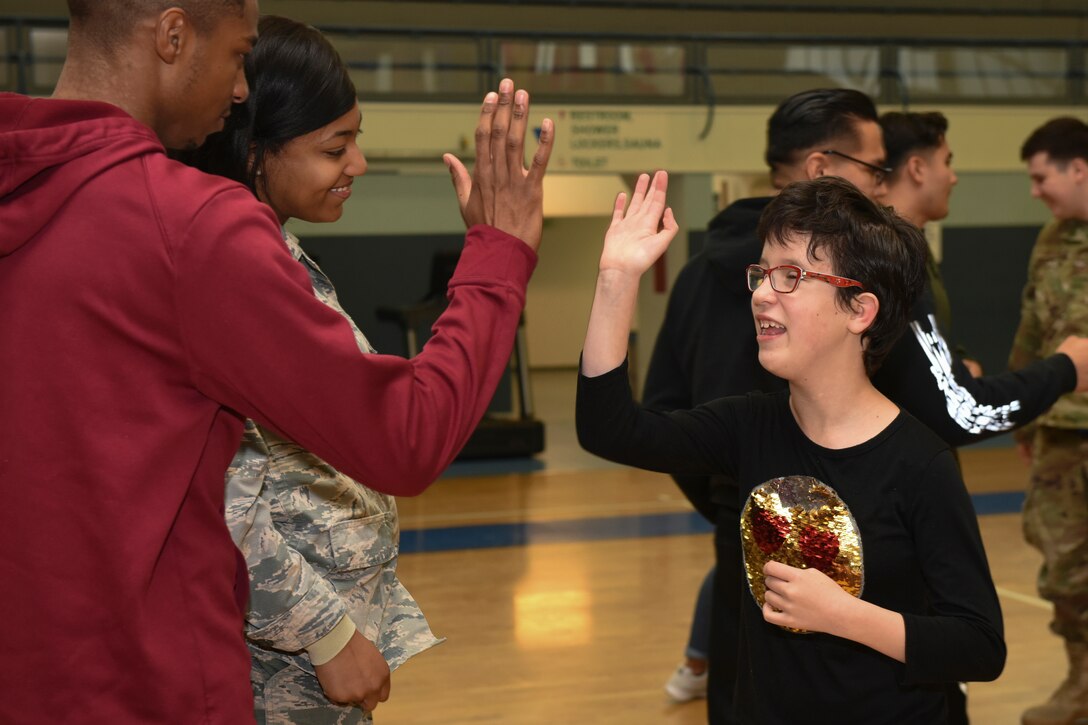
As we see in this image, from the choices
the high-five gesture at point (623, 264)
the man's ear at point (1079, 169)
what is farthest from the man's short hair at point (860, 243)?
the man's ear at point (1079, 169)

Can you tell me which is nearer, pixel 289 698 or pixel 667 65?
pixel 289 698

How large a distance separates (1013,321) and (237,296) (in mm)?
10876

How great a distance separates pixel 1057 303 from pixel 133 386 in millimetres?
3451

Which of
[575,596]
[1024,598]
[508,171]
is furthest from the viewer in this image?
[575,596]

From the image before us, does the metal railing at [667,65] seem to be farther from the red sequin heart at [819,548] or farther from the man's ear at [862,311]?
the red sequin heart at [819,548]

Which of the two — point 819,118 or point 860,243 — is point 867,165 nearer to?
point 819,118

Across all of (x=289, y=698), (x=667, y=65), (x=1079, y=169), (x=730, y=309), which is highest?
(x=1079, y=169)

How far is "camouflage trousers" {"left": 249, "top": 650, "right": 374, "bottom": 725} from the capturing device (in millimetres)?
1729

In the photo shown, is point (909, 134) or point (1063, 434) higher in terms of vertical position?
point (909, 134)

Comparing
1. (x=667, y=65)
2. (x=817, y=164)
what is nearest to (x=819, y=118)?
(x=817, y=164)

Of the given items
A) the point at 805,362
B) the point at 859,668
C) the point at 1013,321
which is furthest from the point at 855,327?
the point at 1013,321

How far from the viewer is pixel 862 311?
1778mm

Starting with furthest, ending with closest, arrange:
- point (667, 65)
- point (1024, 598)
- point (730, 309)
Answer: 1. point (667, 65)
2. point (1024, 598)
3. point (730, 309)

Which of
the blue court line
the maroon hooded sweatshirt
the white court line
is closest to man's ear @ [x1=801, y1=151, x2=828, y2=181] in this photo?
the maroon hooded sweatshirt
